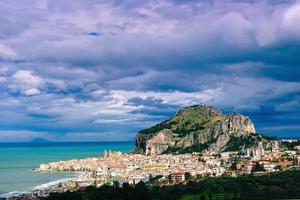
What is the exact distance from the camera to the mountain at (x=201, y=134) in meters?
86.0

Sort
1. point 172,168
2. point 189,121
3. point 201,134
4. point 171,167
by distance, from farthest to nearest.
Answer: point 189,121 < point 201,134 < point 171,167 < point 172,168

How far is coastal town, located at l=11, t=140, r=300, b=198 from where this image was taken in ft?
150

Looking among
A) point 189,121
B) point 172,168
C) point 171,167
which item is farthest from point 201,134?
point 172,168

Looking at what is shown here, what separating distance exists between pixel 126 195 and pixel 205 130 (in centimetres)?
6493

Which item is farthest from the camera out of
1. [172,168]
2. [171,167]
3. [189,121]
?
[189,121]

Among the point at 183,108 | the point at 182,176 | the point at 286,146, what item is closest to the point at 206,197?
the point at 182,176

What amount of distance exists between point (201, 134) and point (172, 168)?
33.1 meters

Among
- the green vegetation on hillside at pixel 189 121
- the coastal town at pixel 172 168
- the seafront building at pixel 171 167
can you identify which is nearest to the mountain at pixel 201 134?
the green vegetation on hillside at pixel 189 121

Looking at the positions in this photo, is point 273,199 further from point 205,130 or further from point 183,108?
point 183,108

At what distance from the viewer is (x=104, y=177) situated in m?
52.2

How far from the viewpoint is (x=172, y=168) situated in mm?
59031

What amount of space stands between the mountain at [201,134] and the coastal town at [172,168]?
5.66 meters

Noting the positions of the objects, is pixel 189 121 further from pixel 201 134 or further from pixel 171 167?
pixel 171 167

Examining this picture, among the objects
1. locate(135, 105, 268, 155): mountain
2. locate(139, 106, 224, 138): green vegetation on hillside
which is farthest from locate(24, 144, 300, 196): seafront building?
locate(139, 106, 224, 138): green vegetation on hillside
